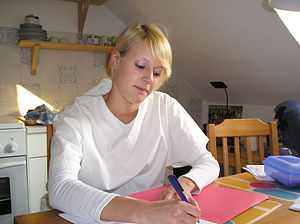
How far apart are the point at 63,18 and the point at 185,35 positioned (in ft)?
3.67

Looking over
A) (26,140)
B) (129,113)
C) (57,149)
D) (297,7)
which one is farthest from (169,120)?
(26,140)

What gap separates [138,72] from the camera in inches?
42.6

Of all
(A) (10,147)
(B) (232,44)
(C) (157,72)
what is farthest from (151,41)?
(A) (10,147)

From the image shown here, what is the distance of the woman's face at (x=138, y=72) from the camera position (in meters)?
1.08

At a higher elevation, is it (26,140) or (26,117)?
(26,117)

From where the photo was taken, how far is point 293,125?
1551mm

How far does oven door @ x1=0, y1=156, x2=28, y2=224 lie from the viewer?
1980 mm

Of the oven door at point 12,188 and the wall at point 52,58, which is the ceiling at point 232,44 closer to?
the wall at point 52,58

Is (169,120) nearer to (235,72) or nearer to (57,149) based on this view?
(57,149)

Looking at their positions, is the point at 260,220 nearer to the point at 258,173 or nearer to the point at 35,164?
the point at 258,173

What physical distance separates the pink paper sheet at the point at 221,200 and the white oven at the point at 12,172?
56.9 inches

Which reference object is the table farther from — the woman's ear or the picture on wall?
the picture on wall

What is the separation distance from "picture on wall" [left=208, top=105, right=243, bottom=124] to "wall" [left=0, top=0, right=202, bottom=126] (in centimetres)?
123

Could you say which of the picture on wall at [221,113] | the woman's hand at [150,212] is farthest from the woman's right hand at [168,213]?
the picture on wall at [221,113]
